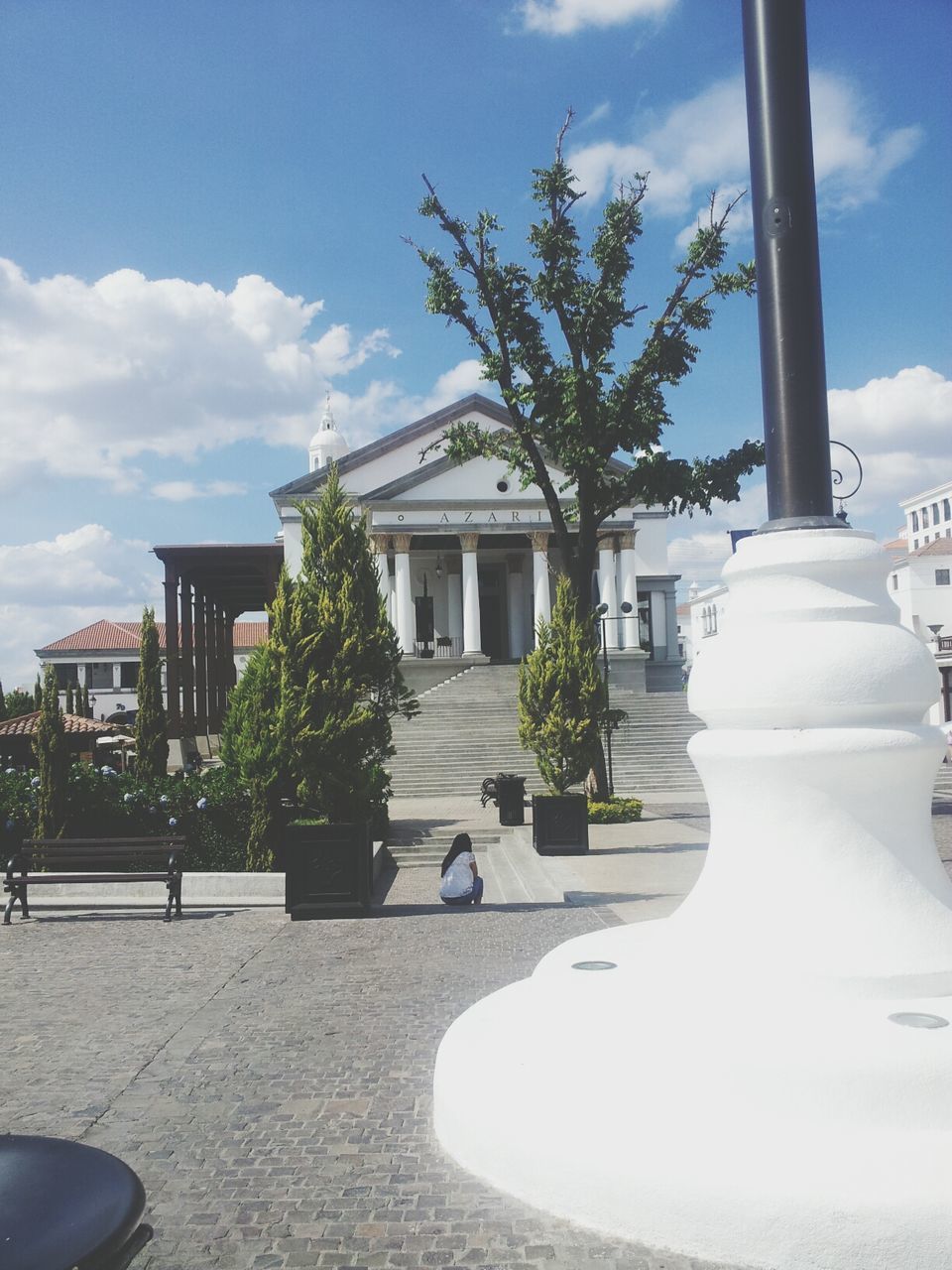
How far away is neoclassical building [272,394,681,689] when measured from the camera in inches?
1483

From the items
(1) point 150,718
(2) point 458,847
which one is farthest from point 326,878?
(1) point 150,718

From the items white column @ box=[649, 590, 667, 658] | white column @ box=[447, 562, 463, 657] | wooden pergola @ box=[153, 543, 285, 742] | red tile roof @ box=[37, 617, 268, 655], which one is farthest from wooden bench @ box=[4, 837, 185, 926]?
red tile roof @ box=[37, 617, 268, 655]

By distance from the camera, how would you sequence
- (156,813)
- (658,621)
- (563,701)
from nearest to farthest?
1. (156,813)
2. (563,701)
3. (658,621)

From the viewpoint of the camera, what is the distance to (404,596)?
37812mm

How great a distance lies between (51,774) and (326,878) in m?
4.95

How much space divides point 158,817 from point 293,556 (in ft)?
90.2

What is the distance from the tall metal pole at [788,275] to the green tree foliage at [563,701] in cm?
1251

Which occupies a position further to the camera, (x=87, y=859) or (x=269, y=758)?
(x=269, y=758)

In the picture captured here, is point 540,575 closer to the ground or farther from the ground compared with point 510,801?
farther from the ground

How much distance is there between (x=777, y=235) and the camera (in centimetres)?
431

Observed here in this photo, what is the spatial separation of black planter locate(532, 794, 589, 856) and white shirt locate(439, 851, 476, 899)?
3.75 meters

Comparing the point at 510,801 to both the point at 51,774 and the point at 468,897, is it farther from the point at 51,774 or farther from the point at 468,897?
the point at 51,774

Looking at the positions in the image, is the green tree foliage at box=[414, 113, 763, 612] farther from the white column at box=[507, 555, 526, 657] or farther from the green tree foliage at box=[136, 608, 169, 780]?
the white column at box=[507, 555, 526, 657]

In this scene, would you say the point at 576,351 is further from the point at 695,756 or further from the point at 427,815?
the point at 695,756
